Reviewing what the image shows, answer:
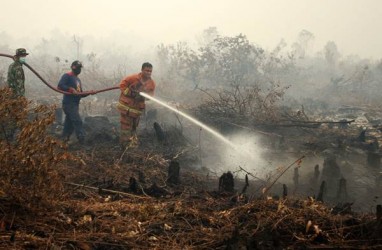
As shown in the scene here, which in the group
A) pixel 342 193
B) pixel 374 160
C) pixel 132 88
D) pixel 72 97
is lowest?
pixel 342 193

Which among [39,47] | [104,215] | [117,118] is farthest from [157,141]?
[39,47]

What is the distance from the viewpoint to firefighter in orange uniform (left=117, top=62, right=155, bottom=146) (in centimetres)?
761

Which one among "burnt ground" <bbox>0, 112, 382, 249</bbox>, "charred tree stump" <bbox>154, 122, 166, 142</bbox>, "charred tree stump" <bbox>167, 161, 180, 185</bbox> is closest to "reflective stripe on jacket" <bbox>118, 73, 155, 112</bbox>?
"charred tree stump" <bbox>154, 122, 166, 142</bbox>

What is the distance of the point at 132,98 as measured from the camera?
25.2 ft

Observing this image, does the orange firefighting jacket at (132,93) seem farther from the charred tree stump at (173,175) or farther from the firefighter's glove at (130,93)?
the charred tree stump at (173,175)

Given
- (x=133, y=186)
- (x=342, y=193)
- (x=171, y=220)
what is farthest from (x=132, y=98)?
(x=342, y=193)

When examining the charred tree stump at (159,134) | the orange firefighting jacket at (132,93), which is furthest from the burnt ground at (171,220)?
the charred tree stump at (159,134)

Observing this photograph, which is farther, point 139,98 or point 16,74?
point 139,98

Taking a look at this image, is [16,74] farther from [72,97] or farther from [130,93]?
[130,93]

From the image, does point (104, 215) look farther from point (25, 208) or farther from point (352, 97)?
Answer: point (352, 97)

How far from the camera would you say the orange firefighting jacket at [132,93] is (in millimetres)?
7594

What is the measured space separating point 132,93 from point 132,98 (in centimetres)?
10

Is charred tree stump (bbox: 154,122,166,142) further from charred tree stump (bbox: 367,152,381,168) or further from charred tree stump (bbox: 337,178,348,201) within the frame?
charred tree stump (bbox: 367,152,381,168)

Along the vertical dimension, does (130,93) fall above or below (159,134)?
above
